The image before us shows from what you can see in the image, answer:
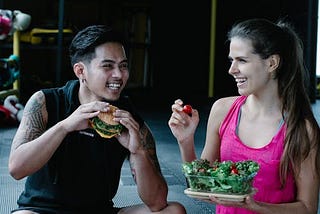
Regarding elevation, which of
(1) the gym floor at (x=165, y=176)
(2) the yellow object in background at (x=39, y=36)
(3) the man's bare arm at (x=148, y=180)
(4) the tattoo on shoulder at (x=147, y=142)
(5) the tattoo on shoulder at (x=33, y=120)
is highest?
(2) the yellow object in background at (x=39, y=36)

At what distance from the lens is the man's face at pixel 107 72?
197 cm

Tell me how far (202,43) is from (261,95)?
832 cm

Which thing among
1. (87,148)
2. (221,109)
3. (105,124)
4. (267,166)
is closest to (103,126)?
(105,124)

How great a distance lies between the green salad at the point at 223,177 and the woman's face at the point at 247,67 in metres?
0.27

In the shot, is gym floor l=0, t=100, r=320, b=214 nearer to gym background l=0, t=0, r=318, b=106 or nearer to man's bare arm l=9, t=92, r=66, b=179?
man's bare arm l=9, t=92, r=66, b=179

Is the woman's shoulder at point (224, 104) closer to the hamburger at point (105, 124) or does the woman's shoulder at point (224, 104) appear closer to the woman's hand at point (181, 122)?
the woman's hand at point (181, 122)

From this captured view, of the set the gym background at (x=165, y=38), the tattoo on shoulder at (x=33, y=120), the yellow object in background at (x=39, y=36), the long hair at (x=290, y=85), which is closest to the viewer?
the long hair at (x=290, y=85)

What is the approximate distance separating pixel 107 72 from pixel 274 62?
58cm

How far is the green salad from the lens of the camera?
1.56 meters

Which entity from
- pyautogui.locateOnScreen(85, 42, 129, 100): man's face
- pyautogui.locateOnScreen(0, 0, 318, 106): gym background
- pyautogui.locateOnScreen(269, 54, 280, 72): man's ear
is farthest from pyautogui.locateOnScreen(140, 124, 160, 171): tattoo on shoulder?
pyautogui.locateOnScreen(0, 0, 318, 106): gym background

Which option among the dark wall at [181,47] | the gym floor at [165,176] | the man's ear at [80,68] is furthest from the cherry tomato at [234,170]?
the dark wall at [181,47]

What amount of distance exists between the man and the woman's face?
0.39 metres

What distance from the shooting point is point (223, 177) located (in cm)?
157

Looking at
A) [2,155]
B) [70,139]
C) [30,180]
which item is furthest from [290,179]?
[2,155]
